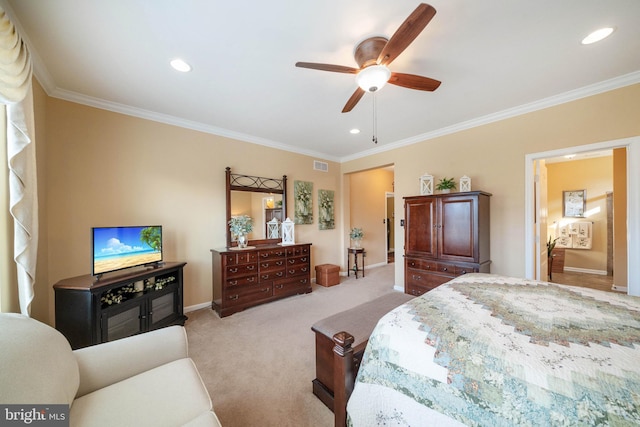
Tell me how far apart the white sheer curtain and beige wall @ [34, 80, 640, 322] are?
0.81 m

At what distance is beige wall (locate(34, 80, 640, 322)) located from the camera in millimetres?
2457

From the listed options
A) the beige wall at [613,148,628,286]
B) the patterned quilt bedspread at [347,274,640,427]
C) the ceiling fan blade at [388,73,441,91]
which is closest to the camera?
the patterned quilt bedspread at [347,274,640,427]

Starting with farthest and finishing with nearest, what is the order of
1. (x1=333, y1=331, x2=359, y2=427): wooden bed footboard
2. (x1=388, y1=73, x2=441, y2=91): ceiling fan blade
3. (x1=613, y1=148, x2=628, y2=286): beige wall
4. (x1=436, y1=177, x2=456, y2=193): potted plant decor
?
(x1=613, y1=148, x2=628, y2=286): beige wall < (x1=436, y1=177, x2=456, y2=193): potted plant decor < (x1=388, y1=73, x2=441, y2=91): ceiling fan blade < (x1=333, y1=331, x2=359, y2=427): wooden bed footboard

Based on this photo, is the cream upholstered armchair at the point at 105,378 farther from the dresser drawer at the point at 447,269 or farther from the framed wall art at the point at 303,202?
the framed wall art at the point at 303,202

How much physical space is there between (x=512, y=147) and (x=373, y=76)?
2.57 meters

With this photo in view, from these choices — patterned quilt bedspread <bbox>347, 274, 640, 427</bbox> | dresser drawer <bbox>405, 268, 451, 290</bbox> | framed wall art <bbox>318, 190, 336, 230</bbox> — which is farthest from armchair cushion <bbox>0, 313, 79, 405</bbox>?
framed wall art <bbox>318, 190, 336, 230</bbox>

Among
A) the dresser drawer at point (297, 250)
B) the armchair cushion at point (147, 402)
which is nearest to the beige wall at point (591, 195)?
the dresser drawer at point (297, 250)

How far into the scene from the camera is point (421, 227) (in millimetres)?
3438

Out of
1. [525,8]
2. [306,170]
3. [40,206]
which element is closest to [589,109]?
[525,8]

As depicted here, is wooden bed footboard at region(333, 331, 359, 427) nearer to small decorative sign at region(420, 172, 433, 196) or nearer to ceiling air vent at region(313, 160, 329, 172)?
small decorative sign at region(420, 172, 433, 196)

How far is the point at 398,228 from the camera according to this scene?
4.24 meters

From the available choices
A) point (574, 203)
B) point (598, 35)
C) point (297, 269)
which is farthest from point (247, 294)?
point (574, 203)

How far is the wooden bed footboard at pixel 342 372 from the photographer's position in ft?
3.97

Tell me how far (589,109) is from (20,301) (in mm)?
5638
